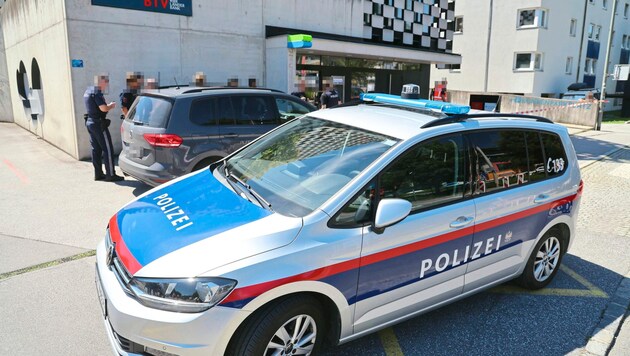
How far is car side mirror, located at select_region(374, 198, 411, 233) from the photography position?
8.79 ft

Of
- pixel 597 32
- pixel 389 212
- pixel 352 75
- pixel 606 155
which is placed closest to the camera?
pixel 389 212

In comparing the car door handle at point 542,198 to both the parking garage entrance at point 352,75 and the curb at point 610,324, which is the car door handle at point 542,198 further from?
the parking garage entrance at point 352,75

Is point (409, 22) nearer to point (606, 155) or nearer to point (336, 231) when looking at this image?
point (606, 155)

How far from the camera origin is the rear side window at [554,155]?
3965mm

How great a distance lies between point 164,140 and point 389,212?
13.6ft

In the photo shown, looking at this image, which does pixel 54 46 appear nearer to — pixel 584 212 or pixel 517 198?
pixel 517 198

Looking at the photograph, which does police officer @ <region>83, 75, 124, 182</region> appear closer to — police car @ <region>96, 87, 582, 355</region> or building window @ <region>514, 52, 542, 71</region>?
police car @ <region>96, 87, 582, 355</region>

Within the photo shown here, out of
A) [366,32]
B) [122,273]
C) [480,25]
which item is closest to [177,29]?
Answer: [366,32]

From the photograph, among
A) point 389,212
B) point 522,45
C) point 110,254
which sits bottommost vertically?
point 110,254

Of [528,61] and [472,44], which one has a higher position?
[472,44]

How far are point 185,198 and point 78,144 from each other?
7.53 m

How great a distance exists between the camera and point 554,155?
4.04 m

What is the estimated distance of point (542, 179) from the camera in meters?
3.85

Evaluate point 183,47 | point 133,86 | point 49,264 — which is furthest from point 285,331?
point 183,47
